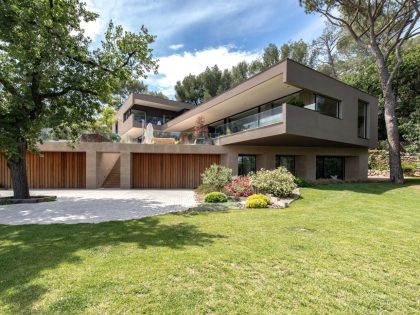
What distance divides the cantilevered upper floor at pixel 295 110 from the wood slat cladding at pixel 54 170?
9.53 meters

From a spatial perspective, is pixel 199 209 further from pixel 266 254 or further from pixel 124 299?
pixel 124 299

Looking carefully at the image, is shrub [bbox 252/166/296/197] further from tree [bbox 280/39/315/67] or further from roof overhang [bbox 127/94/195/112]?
tree [bbox 280/39/315/67]

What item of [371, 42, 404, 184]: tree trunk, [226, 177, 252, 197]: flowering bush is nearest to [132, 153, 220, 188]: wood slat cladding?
[226, 177, 252, 197]: flowering bush

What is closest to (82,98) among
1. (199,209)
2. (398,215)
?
(199,209)

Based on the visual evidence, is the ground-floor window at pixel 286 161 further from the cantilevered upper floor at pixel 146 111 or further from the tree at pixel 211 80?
the tree at pixel 211 80

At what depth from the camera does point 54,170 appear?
16969 millimetres

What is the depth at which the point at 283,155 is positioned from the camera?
18.9 meters

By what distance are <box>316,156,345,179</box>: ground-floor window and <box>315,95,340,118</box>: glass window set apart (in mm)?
4841

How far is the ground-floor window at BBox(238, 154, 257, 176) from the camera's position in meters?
18.3

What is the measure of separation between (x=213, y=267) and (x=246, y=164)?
14.9 meters

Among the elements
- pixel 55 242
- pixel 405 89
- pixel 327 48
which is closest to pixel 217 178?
pixel 55 242

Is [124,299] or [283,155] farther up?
[283,155]

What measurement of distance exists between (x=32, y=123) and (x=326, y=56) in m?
38.7

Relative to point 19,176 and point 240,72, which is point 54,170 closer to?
point 19,176
